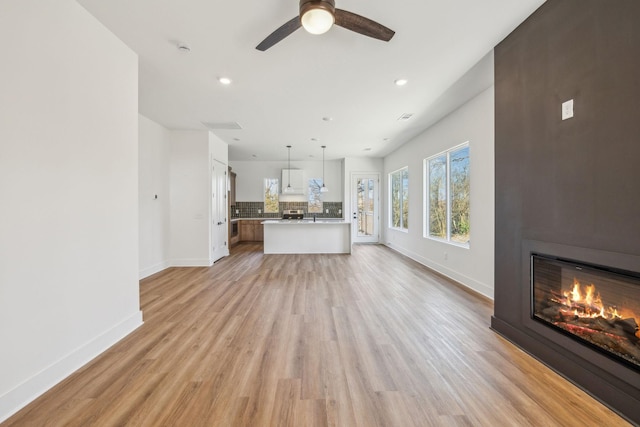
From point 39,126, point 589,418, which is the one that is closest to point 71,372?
point 39,126

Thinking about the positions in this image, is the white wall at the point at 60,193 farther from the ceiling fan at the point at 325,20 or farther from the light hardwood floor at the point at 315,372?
the ceiling fan at the point at 325,20

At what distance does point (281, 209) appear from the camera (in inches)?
364

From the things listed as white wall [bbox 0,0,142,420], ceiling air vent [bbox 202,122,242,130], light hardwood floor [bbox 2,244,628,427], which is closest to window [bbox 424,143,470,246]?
light hardwood floor [bbox 2,244,628,427]

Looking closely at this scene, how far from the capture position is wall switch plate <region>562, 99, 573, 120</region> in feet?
5.97

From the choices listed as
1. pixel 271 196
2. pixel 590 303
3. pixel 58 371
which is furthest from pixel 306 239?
pixel 590 303

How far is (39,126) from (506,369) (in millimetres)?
3688

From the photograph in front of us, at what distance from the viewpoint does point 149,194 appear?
15.5 feet

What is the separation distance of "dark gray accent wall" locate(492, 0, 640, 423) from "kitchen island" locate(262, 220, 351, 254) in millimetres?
4564

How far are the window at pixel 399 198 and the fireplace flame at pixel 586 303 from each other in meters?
4.74

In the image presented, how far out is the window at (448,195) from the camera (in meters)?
4.20

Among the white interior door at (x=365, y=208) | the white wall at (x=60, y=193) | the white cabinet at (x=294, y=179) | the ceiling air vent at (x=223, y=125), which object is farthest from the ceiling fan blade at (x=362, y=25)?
the white cabinet at (x=294, y=179)

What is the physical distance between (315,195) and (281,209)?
132cm

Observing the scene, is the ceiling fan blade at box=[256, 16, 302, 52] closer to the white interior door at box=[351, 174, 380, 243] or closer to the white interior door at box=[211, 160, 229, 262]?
the white interior door at box=[211, 160, 229, 262]

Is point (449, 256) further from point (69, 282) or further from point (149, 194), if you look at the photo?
point (149, 194)
